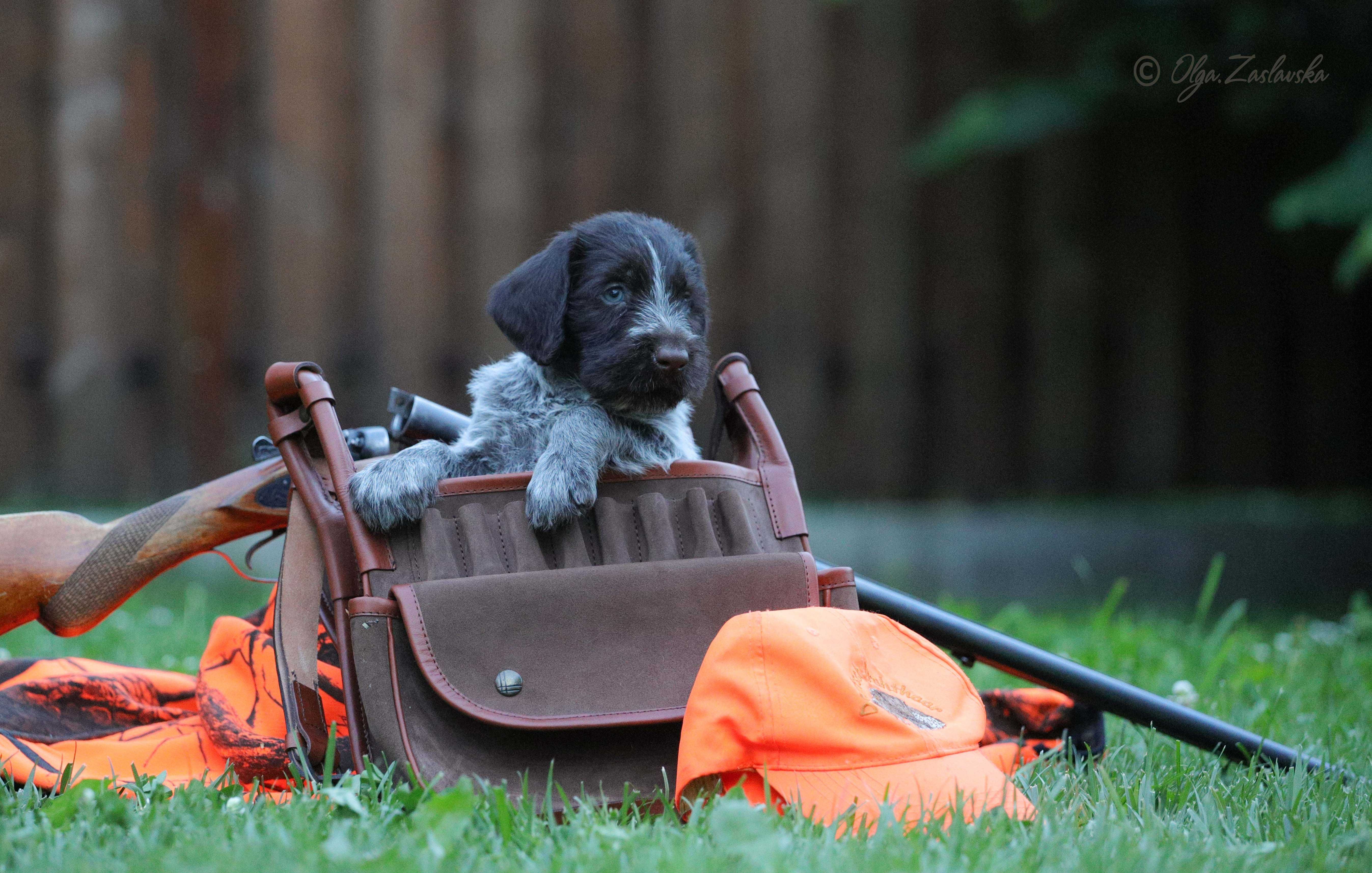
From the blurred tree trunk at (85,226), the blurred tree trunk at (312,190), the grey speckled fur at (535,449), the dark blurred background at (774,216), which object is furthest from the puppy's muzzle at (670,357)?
the blurred tree trunk at (85,226)

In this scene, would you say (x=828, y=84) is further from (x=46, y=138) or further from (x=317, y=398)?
(x=317, y=398)

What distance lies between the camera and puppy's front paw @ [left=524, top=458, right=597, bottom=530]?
226 cm

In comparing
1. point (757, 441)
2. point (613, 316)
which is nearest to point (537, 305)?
point (613, 316)

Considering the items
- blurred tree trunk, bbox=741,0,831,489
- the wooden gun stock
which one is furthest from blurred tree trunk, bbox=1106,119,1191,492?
the wooden gun stock

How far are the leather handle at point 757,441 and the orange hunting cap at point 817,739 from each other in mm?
501

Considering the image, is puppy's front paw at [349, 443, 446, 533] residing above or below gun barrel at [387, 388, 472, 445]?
below

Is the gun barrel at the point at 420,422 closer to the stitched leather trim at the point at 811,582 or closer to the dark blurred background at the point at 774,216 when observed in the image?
the stitched leather trim at the point at 811,582

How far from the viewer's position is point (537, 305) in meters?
2.43

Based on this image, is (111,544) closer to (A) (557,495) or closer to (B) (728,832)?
(A) (557,495)

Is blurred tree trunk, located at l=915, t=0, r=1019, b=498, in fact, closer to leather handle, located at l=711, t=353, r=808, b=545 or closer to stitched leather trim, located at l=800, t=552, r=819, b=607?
leather handle, located at l=711, t=353, r=808, b=545

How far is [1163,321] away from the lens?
23.0 ft

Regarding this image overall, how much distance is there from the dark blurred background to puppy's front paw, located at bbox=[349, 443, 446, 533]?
13.4 ft

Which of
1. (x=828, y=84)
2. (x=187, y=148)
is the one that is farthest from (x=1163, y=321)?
(x=187, y=148)

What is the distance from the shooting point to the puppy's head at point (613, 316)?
2.37 metres
